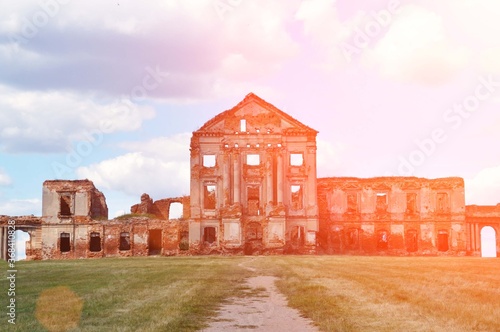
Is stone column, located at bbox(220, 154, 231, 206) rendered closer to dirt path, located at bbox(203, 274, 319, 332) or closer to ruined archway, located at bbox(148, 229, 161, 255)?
ruined archway, located at bbox(148, 229, 161, 255)

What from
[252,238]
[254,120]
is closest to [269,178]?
[254,120]

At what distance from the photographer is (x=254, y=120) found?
46844 mm

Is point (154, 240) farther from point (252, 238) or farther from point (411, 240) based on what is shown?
point (411, 240)

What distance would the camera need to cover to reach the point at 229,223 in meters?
45.3

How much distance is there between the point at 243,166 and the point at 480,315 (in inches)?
1381

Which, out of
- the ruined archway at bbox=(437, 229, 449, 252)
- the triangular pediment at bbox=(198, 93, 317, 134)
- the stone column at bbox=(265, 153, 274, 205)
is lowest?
the ruined archway at bbox=(437, 229, 449, 252)

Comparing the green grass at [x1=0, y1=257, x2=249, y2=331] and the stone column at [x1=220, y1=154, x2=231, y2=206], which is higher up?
the stone column at [x1=220, y1=154, x2=231, y2=206]

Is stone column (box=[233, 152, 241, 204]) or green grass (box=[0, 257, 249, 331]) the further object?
stone column (box=[233, 152, 241, 204])

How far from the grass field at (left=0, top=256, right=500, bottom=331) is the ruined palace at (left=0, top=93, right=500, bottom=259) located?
909 inches

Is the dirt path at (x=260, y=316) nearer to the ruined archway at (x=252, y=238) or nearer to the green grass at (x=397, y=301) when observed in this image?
the green grass at (x=397, y=301)

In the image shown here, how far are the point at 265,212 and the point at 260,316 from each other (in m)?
33.0

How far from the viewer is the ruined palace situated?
46.0 metres

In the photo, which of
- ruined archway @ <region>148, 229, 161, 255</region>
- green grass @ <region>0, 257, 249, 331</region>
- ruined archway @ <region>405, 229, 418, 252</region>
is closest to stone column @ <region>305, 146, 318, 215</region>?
ruined archway @ <region>405, 229, 418, 252</region>

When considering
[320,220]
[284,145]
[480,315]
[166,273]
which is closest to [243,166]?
[284,145]
